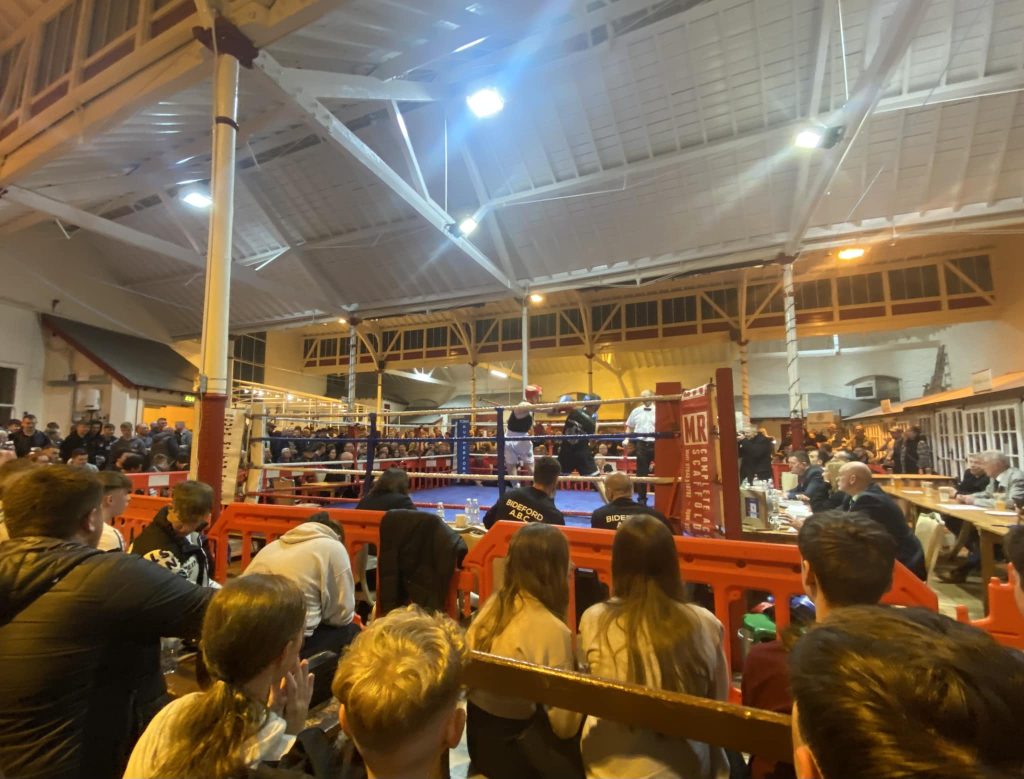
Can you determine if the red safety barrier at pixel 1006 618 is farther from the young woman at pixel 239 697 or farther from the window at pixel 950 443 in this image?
the window at pixel 950 443

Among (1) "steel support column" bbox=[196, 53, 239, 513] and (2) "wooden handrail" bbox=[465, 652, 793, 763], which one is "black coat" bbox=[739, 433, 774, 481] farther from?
(2) "wooden handrail" bbox=[465, 652, 793, 763]

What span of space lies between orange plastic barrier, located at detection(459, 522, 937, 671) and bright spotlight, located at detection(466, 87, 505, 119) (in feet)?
22.5

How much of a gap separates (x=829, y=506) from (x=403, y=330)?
52.0 ft

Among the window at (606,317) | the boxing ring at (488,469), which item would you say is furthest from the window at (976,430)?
the window at (606,317)

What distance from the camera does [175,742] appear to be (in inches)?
38.3

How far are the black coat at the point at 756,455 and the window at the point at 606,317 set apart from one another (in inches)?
326

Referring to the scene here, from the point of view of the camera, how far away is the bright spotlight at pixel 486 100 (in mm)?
7316

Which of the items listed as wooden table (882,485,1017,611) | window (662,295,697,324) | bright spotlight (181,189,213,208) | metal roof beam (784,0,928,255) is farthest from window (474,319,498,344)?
wooden table (882,485,1017,611)

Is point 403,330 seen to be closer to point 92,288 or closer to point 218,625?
point 92,288

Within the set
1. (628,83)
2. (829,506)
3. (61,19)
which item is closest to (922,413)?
(829,506)

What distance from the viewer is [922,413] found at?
1296 cm

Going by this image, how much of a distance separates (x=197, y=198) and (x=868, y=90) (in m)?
11.1

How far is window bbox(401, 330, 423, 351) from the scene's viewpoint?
18688 mm

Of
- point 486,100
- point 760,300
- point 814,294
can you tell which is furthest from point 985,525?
point 760,300
